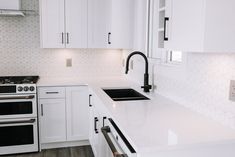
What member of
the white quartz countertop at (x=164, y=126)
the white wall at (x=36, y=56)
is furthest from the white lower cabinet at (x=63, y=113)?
the white quartz countertop at (x=164, y=126)

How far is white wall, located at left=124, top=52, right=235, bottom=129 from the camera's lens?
1509 millimetres

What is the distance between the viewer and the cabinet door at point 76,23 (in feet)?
10.9

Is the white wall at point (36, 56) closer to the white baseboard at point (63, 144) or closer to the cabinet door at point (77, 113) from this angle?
the cabinet door at point (77, 113)

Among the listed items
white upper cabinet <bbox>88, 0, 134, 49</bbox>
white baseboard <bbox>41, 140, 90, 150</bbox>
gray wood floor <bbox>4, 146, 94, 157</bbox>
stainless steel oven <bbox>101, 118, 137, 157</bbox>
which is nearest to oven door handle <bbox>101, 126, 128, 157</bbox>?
stainless steel oven <bbox>101, 118, 137, 157</bbox>

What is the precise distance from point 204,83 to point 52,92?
2035 mm

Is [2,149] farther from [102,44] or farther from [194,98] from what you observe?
[194,98]

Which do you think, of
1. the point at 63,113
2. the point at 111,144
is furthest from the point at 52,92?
the point at 111,144

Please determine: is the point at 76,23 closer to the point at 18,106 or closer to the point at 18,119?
the point at 18,106

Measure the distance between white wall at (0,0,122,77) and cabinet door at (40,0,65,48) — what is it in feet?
1.07

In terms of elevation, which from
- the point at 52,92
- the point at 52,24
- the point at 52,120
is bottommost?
the point at 52,120

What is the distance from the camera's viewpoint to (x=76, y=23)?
337 cm

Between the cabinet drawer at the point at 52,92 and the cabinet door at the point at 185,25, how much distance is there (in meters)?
1.93

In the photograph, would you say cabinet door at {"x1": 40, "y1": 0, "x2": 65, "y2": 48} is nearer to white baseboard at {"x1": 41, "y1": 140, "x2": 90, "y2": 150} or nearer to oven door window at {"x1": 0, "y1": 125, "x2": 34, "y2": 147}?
oven door window at {"x1": 0, "y1": 125, "x2": 34, "y2": 147}

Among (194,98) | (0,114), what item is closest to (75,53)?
(0,114)
